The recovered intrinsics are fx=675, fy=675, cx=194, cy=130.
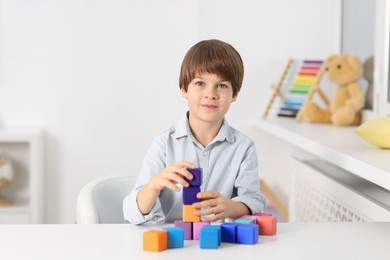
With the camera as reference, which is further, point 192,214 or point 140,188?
point 140,188

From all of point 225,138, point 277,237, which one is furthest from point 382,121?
point 277,237

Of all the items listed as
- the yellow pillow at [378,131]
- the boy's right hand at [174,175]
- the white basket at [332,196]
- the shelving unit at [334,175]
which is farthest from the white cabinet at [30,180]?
the boy's right hand at [174,175]

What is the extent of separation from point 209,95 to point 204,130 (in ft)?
0.35

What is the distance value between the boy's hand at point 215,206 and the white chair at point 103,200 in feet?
1.07

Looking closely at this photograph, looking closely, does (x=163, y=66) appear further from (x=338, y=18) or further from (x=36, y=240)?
(x=36, y=240)

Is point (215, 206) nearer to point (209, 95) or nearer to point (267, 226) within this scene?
point (267, 226)

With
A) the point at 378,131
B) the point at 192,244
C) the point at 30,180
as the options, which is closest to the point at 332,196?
the point at 378,131

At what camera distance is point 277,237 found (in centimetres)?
121

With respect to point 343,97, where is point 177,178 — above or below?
below

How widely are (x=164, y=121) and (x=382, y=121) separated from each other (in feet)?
6.08

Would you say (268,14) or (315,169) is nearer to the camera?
(315,169)

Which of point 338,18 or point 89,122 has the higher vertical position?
point 338,18

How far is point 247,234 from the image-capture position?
3.76 feet

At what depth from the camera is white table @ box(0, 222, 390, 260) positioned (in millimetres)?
1077
